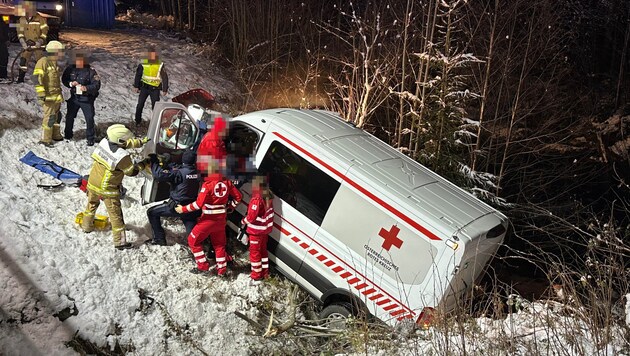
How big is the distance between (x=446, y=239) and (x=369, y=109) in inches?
264

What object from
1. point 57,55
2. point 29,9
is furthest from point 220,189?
point 29,9

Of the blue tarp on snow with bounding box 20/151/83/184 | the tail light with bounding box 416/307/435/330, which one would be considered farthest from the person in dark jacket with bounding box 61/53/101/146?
the tail light with bounding box 416/307/435/330

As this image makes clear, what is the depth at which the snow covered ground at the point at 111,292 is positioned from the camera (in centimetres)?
513

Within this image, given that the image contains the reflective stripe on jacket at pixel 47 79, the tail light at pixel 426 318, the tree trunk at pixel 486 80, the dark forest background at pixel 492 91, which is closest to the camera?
the tail light at pixel 426 318

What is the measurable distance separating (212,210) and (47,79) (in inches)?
151

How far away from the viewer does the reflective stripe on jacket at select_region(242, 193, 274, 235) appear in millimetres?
6320

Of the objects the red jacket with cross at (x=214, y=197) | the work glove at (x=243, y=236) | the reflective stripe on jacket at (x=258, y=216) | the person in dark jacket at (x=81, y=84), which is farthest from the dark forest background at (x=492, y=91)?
the person in dark jacket at (x=81, y=84)

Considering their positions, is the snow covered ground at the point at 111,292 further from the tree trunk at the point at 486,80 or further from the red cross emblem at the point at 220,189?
the tree trunk at the point at 486,80

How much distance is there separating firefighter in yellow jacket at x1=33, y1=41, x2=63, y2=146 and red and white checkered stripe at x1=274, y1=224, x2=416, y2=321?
475 centimetres

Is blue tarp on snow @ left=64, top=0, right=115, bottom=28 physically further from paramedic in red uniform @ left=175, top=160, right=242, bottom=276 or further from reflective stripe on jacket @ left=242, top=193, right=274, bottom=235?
reflective stripe on jacket @ left=242, top=193, right=274, bottom=235

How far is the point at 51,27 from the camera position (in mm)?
14109

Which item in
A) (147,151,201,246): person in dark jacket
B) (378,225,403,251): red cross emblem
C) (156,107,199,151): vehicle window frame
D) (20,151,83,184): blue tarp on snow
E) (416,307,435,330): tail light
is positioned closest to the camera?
(416,307,435,330): tail light

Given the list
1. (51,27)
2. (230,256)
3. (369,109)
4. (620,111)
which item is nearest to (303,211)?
(230,256)

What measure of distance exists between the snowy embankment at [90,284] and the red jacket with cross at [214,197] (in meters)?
0.85
